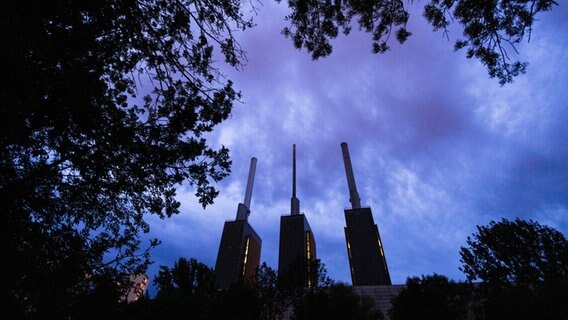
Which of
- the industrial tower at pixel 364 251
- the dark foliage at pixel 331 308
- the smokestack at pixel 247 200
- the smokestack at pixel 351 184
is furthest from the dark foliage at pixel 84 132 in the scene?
the smokestack at pixel 247 200

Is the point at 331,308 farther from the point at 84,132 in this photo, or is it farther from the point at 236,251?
the point at 236,251

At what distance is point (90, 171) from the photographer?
8.41 metres

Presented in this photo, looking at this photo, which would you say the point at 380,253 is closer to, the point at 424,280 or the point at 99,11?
the point at 424,280

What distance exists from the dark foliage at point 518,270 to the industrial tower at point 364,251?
138 feet

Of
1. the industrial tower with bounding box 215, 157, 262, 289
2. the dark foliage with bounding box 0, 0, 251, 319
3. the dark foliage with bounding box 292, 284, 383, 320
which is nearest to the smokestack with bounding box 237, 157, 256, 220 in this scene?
the industrial tower with bounding box 215, 157, 262, 289

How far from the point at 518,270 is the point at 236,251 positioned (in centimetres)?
7397

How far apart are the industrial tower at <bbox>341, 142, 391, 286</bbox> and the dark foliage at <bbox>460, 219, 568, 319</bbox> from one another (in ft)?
138

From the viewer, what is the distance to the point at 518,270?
2753cm

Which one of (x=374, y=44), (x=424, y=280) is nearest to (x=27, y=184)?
(x=374, y=44)

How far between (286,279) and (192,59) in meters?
27.7

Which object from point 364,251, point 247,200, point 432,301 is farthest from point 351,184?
point 432,301

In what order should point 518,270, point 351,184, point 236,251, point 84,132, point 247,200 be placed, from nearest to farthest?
point 84,132
point 518,270
point 236,251
point 351,184
point 247,200

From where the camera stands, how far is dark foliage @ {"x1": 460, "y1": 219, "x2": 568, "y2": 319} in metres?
18.9

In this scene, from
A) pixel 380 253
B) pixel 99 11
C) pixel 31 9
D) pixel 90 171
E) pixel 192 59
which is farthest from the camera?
pixel 380 253
